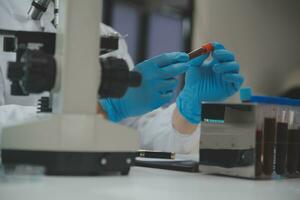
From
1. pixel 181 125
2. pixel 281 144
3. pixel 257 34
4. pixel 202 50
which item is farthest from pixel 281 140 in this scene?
pixel 257 34

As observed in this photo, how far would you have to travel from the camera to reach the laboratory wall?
3.79 metres

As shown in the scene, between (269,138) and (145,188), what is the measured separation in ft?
0.98

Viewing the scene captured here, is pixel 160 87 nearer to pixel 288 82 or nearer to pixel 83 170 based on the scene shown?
pixel 83 170

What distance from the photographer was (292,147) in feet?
2.81

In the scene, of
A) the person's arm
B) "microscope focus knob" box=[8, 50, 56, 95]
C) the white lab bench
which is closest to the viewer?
the white lab bench

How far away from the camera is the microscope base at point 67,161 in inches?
25.9

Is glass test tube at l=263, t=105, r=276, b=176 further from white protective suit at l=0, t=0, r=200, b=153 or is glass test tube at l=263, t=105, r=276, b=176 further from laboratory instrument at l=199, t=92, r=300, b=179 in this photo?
white protective suit at l=0, t=0, r=200, b=153

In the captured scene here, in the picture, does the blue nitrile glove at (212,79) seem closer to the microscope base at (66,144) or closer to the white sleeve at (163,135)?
the white sleeve at (163,135)

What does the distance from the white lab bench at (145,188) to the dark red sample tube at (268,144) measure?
0.03 m

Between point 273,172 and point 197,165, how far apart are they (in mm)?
146

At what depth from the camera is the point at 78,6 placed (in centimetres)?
70

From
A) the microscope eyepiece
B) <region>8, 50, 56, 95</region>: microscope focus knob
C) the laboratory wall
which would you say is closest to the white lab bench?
<region>8, 50, 56, 95</region>: microscope focus knob

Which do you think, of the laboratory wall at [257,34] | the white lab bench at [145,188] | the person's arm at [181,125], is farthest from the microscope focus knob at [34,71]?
the laboratory wall at [257,34]

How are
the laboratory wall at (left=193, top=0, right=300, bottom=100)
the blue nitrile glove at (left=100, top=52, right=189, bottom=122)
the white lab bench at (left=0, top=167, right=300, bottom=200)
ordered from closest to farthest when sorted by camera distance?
1. the white lab bench at (left=0, top=167, right=300, bottom=200)
2. the blue nitrile glove at (left=100, top=52, right=189, bottom=122)
3. the laboratory wall at (left=193, top=0, right=300, bottom=100)
